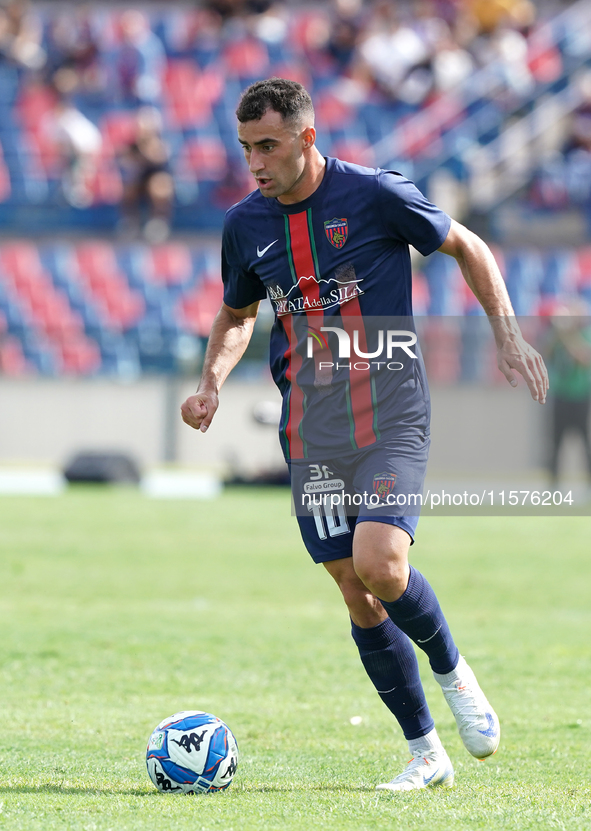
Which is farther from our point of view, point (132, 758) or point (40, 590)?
point (40, 590)

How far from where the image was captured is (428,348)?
1617 cm

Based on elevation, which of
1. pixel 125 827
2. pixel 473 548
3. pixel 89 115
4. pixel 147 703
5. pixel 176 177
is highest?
pixel 89 115

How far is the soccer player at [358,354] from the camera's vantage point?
4098mm

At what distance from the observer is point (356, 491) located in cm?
418

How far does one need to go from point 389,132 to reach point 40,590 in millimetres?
14775

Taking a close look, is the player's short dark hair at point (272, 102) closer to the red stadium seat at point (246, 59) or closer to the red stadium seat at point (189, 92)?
the red stadium seat at point (189, 92)

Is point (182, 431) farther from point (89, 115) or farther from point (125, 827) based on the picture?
point (125, 827)

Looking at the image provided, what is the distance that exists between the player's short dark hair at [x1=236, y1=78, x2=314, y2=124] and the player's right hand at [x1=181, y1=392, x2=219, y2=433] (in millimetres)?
1038

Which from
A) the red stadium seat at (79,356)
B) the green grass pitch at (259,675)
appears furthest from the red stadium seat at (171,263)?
the green grass pitch at (259,675)

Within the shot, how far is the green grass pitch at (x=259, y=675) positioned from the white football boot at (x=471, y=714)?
0.14m

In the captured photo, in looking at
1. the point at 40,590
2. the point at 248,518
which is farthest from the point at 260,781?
the point at 248,518

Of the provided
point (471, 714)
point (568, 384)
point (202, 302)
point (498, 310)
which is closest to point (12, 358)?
point (202, 302)

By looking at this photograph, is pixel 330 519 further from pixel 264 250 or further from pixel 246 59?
pixel 246 59

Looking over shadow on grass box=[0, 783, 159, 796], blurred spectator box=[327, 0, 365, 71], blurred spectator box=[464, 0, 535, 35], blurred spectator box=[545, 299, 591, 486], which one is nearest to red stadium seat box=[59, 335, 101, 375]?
blurred spectator box=[545, 299, 591, 486]
